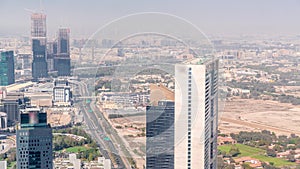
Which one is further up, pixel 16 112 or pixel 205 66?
pixel 205 66

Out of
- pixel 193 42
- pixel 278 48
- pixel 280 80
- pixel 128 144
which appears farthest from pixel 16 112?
pixel 278 48

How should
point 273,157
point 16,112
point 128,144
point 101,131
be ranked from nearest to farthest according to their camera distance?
1. point 101,131
2. point 128,144
3. point 273,157
4. point 16,112

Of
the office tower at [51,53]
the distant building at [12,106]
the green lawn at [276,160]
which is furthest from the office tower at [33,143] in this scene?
the office tower at [51,53]

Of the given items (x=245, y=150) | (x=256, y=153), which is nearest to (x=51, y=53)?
(x=245, y=150)

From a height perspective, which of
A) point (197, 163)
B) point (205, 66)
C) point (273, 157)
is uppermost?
point (205, 66)

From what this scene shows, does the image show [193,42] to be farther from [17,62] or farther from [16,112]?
[17,62]

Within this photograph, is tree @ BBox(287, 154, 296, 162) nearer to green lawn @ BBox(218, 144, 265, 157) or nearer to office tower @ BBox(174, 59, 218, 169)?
green lawn @ BBox(218, 144, 265, 157)
